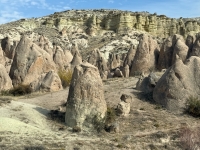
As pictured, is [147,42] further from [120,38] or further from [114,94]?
[120,38]

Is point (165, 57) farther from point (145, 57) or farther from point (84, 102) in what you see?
point (84, 102)

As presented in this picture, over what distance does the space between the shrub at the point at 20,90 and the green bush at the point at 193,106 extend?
10.9m

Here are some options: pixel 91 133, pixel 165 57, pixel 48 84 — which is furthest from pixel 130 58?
pixel 91 133

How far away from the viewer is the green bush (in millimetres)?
19500

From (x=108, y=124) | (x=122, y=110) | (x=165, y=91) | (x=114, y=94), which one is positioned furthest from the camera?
(x=114, y=94)

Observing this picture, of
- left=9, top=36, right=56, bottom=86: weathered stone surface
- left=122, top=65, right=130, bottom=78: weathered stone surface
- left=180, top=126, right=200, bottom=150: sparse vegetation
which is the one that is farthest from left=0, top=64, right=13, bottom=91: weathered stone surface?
left=180, top=126, right=200, bottom=150: sparse vegetation

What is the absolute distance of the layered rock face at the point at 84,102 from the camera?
17359 millimetres

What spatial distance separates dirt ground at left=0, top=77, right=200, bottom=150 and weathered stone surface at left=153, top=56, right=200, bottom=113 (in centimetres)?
55

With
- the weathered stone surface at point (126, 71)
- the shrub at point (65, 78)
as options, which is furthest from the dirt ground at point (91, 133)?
the weathered stone surface at point (126, 71)

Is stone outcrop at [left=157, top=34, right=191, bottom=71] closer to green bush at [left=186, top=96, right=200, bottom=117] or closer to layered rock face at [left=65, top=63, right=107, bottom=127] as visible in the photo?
green bush at [left=186, top=96, right=200, bottom=117]

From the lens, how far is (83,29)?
3634 inches

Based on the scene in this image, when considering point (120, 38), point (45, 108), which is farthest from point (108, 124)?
point (120, 38)

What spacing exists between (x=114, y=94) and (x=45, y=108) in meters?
4.26

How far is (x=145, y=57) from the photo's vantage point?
3198cm
